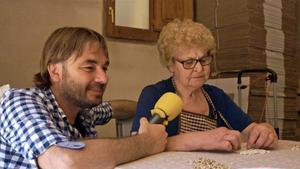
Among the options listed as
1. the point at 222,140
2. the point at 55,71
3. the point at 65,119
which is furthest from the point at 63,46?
the point at 222,140

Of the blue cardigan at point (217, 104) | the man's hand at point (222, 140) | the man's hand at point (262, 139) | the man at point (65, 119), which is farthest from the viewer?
the blue cardigan at point (217, 104)

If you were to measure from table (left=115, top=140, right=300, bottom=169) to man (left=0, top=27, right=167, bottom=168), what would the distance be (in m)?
0.04

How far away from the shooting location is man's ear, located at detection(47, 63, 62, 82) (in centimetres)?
124

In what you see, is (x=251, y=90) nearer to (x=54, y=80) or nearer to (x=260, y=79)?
(x=260, y=79)

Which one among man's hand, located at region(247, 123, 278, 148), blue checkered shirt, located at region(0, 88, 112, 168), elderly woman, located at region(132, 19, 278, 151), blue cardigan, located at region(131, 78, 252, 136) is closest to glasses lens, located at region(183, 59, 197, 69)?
elderly woman, located at region(132, 19, 278, 151)

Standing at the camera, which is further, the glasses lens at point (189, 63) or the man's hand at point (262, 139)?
Answer: the glasses lens at point (189, 63)

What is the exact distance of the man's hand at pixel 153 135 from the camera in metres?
1.10

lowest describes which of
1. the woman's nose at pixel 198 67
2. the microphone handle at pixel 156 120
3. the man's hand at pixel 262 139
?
the man's hand at pixel 262 139

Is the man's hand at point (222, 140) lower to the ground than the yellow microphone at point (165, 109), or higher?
lower

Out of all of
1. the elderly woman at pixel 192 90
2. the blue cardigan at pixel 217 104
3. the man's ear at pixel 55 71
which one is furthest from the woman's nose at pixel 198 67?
the man's ear at pixel 55 71

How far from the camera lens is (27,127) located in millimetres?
982

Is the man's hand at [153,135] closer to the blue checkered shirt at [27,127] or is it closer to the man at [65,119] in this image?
the man at [65,119]

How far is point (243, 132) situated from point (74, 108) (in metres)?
0.73

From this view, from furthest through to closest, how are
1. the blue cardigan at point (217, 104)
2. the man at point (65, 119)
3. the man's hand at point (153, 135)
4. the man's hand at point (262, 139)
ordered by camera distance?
the blue cardigan at point (217, 104) → the man's hand at point (262, 139) → the man's hand at point (153, 135) → the man at point (65, 119)
